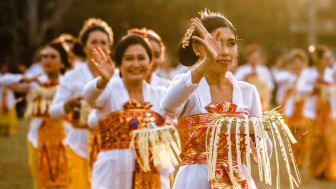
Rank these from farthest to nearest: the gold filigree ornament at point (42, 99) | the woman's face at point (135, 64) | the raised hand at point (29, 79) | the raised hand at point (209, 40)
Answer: the raised hand at point (29, 79)
the gold filigree ornament at point (42, 99)
the woman's face at point (135, 64)
the raised hand at point (209, 40)

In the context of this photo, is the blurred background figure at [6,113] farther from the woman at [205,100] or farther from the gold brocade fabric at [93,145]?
the woman at [205,100]

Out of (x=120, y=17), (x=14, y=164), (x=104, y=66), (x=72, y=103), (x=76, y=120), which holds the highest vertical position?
(x=120, y=17)

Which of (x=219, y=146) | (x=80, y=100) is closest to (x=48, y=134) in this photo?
(x=80, y=100)

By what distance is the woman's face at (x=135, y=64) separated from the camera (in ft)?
15.8

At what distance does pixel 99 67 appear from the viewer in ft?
14.8

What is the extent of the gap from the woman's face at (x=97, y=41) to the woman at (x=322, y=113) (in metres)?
4.92

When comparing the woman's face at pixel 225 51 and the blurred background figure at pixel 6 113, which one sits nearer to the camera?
the woman's face at pixel 225 51

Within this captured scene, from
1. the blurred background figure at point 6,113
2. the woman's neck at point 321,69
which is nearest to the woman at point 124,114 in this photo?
the woman's neck at point 321,69

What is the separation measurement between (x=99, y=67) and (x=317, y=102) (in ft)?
21.6

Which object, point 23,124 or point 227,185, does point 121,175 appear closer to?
point 227,185

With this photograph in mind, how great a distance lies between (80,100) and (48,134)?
53.1 inches

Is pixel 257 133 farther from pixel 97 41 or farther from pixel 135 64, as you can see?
pixel 97 41

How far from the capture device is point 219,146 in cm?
334

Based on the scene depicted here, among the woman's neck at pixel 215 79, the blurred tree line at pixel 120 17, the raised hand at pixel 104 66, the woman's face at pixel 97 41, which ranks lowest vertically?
the woman's neck at pixel 215 79
